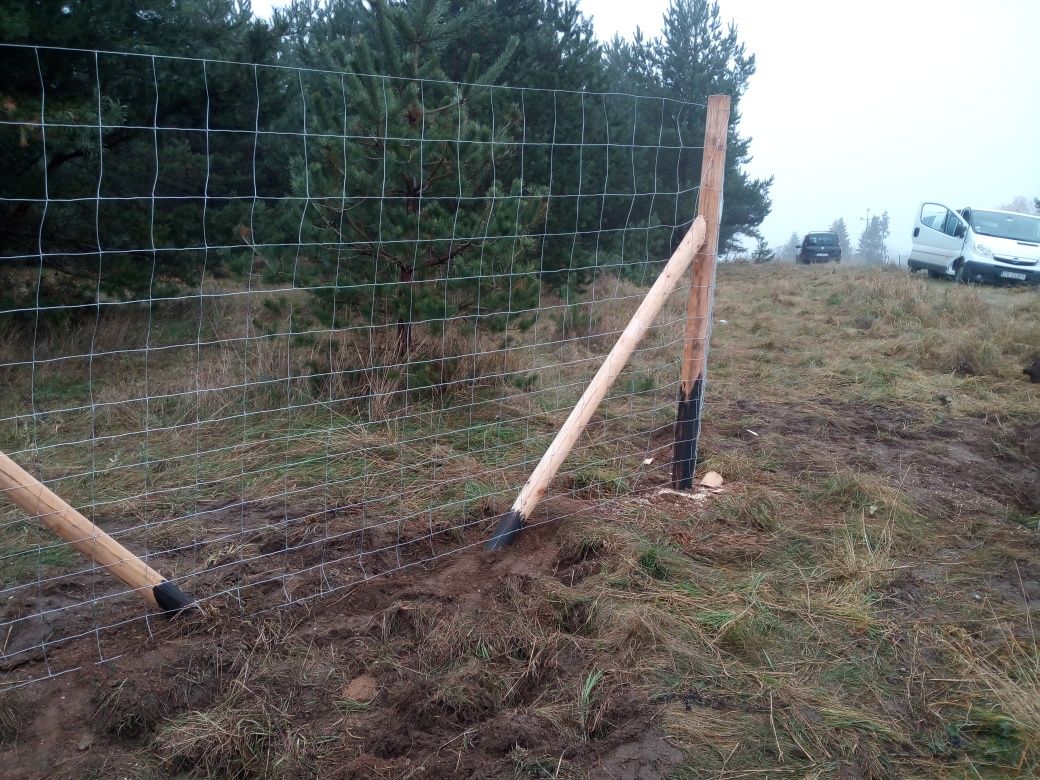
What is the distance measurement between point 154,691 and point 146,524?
1.25m

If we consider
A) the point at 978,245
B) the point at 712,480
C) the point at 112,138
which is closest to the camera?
the point at 712,480

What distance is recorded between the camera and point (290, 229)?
17.8 feet

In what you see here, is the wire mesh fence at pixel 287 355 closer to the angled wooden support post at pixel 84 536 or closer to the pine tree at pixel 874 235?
the angled wooden support post at pixel 84 536

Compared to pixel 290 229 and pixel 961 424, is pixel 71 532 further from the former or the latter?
pixel 961 424

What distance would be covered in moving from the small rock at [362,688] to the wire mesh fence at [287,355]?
61 centimetres

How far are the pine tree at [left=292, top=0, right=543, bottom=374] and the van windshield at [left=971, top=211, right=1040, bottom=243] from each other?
509 inches

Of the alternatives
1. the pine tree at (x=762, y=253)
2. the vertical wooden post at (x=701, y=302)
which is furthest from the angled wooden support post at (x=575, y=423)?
the pine tree at (x=762, y=253)

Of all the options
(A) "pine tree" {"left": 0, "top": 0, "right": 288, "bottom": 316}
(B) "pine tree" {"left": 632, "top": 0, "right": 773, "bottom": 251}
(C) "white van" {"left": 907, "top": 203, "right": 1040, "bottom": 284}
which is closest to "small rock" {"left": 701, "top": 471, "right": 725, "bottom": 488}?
(A) "pine tree" {"left": 0, "top": 0, "right": 288, "bottom": 316}

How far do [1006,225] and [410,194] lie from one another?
1426 centimetres

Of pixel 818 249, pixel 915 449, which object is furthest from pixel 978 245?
pixel 818 249

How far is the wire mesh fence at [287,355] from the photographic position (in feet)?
10.9

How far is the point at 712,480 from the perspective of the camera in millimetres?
4383

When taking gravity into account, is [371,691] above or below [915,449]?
below

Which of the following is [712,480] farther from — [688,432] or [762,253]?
[762,253]
